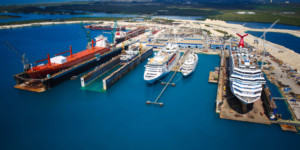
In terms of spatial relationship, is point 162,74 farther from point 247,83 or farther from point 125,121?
point 247,83

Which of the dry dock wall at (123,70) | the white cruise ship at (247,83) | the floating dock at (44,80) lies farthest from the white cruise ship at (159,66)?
the floating dock at (44,80)

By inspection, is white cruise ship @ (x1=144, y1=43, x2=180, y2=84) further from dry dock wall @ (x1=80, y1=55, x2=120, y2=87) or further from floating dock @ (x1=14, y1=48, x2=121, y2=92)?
floating dock @ (x1=14, y1=48, x2=121, y2=92)

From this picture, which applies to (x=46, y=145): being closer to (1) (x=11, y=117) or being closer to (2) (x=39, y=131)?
(2) (x=39, y=131)

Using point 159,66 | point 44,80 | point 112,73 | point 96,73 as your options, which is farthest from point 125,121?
point 44,80

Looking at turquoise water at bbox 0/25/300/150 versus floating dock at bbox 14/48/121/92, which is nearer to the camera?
turquoise water at bbox 0/25/300/150

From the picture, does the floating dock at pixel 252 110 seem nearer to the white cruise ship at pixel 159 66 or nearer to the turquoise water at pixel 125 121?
the turquoise water at pixel 125 121

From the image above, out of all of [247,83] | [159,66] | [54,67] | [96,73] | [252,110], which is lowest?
[252,110]

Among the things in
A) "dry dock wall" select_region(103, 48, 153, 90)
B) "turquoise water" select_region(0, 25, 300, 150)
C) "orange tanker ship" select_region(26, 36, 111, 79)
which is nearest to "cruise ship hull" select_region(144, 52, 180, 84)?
"turquoise water" select_region(0, 25, 300, 150)
